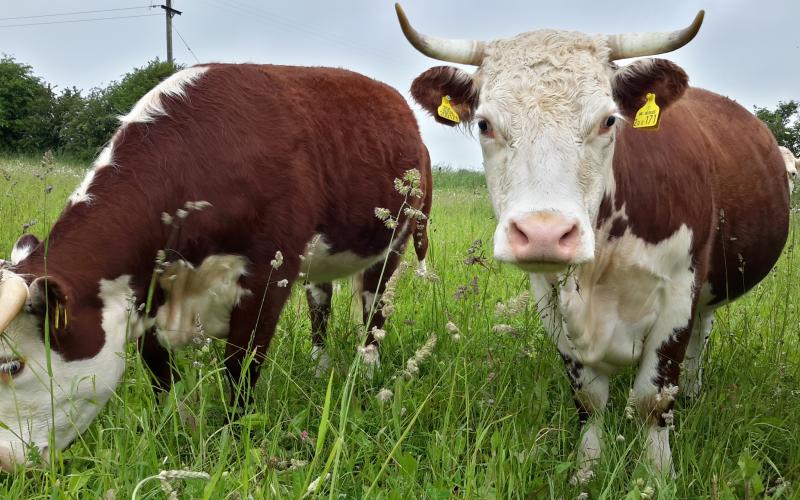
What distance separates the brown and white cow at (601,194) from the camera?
7.72 feet

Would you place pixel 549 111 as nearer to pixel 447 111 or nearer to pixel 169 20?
pixel 447 111

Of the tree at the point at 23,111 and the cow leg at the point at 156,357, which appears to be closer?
the cow leg at the point at 156,357

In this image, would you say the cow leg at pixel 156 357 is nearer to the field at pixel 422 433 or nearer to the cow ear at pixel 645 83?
the field at pixel 422 433

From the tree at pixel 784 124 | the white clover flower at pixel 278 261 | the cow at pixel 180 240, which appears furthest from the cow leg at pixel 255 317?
the tree at pixel 784 124

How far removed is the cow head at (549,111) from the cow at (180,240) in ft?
1.32

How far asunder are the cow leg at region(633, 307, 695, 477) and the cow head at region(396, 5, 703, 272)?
778 mm

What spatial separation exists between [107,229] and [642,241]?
Result: 2.34m

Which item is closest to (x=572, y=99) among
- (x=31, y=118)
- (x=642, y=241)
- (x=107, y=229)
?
(x=642, y=241)

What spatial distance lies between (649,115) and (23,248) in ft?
9.15

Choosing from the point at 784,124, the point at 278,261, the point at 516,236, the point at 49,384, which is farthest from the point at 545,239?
the point at 784,124

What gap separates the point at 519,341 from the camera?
374 centimetres

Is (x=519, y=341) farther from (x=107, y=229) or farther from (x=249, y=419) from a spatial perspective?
(x=107, y=229)

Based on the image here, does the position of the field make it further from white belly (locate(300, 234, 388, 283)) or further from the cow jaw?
white belly (locate(300, 234, 388, 283))

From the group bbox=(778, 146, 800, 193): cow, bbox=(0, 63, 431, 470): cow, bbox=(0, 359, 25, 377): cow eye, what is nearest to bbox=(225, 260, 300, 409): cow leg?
bbox=(0, 63, 431, 470): cow
